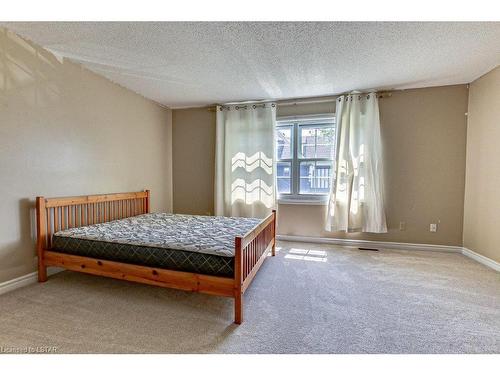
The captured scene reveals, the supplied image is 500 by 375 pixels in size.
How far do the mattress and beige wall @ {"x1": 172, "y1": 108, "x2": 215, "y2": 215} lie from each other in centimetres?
162

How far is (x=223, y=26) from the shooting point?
A: 6.21 feet

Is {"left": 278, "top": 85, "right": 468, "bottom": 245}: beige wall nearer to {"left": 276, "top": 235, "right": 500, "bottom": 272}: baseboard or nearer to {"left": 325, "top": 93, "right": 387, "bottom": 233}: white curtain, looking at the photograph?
{"left": 276, "top": 235, "right": 500, "bottom": 272}: baseboard

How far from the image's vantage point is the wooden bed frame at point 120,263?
1639 mm

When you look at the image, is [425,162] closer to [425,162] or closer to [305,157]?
[425,162]

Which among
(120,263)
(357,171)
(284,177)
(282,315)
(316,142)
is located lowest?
(282,315)

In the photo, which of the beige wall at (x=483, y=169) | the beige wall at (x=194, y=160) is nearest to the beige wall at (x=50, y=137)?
the beige wall at (x=194, y=160)

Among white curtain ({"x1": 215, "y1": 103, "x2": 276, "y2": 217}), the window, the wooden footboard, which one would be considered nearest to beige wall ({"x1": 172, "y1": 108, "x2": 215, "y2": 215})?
white curtain ({"x1": 215, "y1": 103, "x2": 276, "y2": 217})

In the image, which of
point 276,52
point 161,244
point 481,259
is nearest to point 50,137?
point 161,244

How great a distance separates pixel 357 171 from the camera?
3.35 metres

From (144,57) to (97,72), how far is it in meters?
0.89

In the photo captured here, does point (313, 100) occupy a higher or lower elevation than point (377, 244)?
higher

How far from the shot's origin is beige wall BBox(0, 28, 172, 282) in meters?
2.04

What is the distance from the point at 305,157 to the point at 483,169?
2.28m
